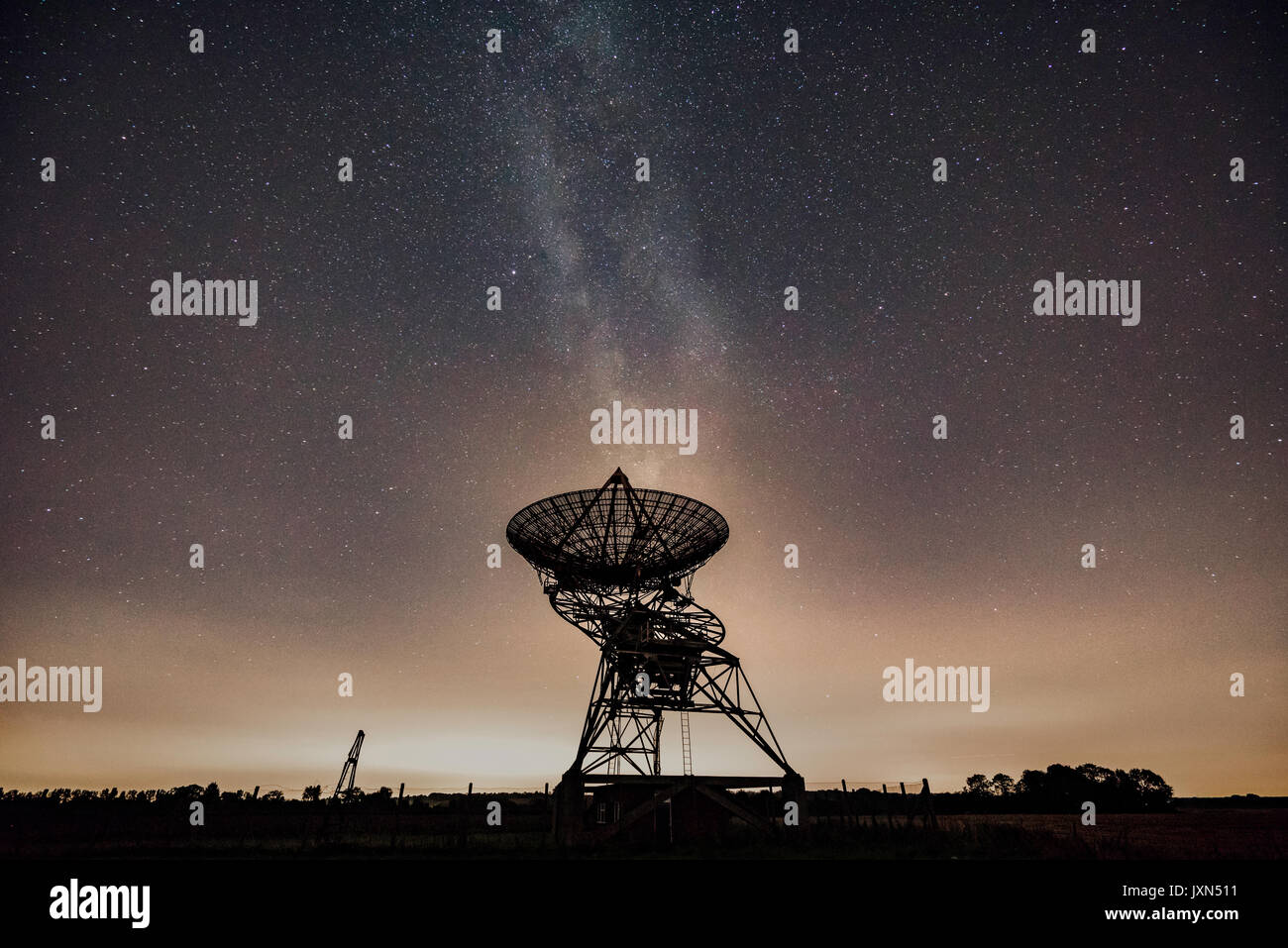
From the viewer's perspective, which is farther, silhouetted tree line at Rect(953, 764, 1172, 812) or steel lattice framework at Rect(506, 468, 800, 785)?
silhouetted tree line at Rect(953, 764, 1172, 812)

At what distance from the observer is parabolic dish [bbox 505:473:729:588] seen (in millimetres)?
27422

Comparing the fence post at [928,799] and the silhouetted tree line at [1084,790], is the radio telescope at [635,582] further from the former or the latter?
→ the silhouetted tree line at [1084,790]

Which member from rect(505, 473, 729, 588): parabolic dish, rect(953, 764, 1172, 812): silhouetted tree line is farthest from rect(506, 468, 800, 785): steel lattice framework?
rect(953, 764, 1172, 812): silhouetted tree line

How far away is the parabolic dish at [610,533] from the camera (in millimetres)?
27422

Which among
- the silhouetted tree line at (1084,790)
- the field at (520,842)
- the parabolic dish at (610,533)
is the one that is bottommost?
the silhouetted tree line at (1084,790)

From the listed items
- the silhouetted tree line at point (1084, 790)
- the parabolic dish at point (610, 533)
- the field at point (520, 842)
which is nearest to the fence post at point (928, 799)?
the field at point (520, 842)

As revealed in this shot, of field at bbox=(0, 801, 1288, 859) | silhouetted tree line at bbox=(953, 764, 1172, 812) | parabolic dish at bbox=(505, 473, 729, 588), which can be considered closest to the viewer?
field at bbox=(0, 801, 1288, 859)

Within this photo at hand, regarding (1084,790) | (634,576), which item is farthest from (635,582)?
(1084,790)

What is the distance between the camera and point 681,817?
78.4ft

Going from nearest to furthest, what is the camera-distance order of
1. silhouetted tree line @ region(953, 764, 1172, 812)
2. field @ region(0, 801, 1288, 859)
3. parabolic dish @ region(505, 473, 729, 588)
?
1. field @ region(0, 801, 1288, 859)
2. parabolic dish @ region(505, 473, 729, 588)
3. silhouetted tree line @ region(953, 764, 1172, 812)

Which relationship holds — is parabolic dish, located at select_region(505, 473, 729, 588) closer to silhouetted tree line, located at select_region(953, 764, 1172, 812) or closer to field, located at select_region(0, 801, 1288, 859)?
field, located at select_region(0, 801, 1288, 859)

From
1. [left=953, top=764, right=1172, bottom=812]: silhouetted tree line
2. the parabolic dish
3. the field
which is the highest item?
the parabolic dish
